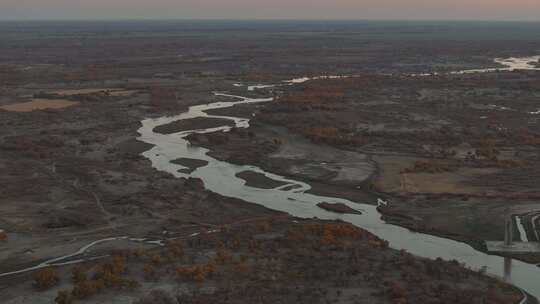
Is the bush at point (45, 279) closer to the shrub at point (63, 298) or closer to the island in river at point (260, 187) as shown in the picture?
the island in river at point (260, 187)

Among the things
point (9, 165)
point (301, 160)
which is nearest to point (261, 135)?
point (301, 160)

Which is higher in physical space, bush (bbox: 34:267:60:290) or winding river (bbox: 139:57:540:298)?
bush (bbox: 34:267:60:290)

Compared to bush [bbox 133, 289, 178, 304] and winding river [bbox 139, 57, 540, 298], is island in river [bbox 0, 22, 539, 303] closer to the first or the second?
bush [bbox 133, 289, 178, 304]

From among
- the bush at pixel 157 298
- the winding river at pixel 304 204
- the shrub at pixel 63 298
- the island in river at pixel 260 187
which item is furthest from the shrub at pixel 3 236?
the winding river at pixel 304 204

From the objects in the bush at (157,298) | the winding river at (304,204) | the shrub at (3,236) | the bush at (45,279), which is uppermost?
the bush at (45,279)

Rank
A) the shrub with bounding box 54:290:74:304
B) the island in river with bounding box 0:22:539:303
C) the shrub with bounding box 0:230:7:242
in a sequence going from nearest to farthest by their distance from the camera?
the shrub with bounding box 54:290:74:304 < the island in river with bounding box 0:22:539:303 < the shrub with bounding box 0:230:7:242

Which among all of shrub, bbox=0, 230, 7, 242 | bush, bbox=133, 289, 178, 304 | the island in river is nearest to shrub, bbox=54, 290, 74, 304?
the island in river

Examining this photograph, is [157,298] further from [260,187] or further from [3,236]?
[260,187]

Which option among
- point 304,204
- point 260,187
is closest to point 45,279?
point 304,204

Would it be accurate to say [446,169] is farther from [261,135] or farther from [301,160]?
[261,135]
